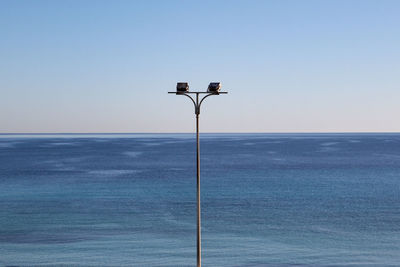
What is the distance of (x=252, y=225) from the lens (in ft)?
123

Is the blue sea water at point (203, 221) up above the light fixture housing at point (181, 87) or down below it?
below

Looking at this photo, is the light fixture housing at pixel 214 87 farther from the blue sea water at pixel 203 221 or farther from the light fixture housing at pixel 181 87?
the blue sea water at pixel 203 221

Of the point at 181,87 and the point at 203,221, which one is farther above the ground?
the point at 181,87

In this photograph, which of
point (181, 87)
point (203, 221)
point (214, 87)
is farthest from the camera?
point (203, 221)

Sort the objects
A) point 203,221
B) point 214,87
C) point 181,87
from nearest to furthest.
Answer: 1. point 181,87
2. point 214,87
3. point 203,221

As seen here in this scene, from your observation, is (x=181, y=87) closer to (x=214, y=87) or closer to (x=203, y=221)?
(x=214, y=87)

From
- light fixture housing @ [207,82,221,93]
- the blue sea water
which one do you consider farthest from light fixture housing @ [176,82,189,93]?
the blue sea water

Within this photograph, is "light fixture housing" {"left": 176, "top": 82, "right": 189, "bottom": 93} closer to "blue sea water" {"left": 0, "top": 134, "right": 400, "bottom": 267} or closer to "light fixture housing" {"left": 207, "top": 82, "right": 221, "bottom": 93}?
"light fixture housing" {"left": 207, "top": 82, "right": 221, "bottom": 93}

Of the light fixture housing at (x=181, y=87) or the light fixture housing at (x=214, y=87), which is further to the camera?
the light fixture housing at (x=214, y=87)

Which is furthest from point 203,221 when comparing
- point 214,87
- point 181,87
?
point 181,87

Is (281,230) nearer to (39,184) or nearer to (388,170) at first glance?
(39,184)

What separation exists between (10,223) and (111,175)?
41.8 meters

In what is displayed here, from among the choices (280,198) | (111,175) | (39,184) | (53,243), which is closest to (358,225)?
(280,198)

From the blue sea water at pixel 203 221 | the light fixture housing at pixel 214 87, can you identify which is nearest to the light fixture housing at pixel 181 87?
the light fixture housing at pixel 214 87
